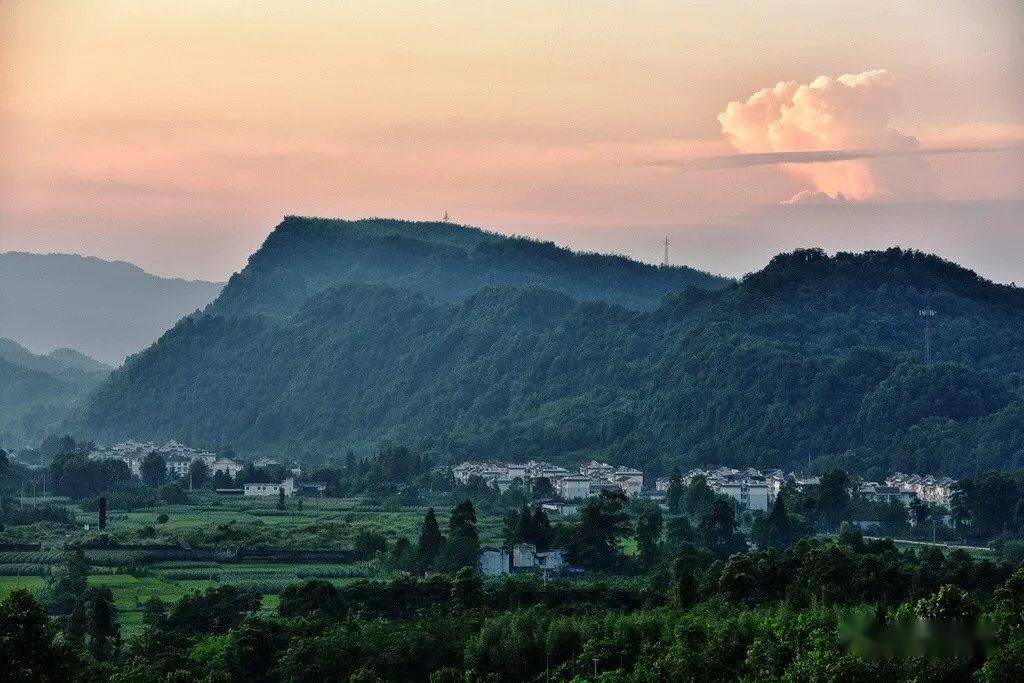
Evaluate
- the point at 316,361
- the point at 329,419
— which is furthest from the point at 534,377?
the point at 316,361

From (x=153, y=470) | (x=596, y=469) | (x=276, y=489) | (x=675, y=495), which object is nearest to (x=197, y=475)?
(x=153, y=470)

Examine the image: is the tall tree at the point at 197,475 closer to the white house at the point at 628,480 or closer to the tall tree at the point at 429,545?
the white house at the point at 628,480

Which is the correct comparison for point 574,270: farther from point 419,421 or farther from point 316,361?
point 419,421

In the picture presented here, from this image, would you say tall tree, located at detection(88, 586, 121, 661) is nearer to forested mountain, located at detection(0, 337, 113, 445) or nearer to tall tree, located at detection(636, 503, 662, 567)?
tall tree, located at detection(636, 503, 662, 567)

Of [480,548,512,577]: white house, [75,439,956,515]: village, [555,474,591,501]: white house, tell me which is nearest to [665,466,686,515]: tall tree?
[75,439,956,515]: village

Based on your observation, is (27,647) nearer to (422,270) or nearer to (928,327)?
(928,327)

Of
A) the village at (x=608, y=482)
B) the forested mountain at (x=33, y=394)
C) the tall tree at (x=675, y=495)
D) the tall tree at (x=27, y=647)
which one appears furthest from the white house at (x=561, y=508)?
the forested mountain at (x=33, y=394)
